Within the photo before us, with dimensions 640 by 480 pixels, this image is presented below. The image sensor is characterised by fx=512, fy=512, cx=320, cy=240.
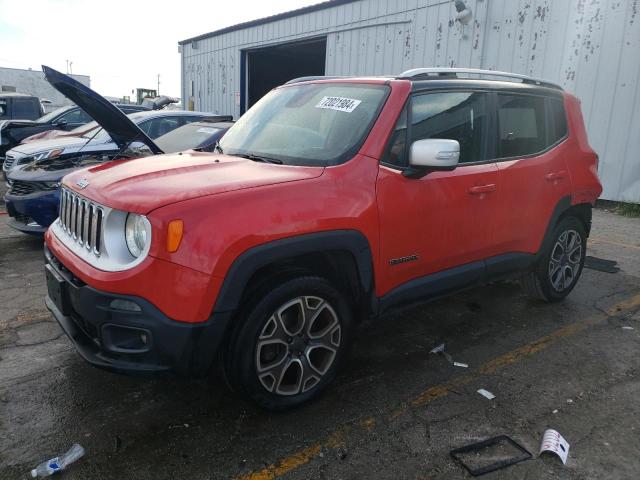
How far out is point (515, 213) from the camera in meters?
3.79

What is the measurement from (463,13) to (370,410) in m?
9.45

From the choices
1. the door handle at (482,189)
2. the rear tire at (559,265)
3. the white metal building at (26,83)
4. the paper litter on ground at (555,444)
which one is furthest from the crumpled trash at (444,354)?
the white metal building at (26,83)

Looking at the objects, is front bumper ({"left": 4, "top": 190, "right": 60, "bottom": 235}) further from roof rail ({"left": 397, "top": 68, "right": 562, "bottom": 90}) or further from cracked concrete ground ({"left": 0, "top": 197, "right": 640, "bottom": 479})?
roof rail ({"left": 397, "top": 68, "right": 562, "bottom": 90})

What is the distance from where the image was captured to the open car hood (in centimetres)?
388

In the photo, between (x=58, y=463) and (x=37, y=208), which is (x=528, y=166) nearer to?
Result: (x=58, y=463)

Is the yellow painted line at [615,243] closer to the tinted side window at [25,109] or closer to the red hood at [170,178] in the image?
the red hood at [170,178]

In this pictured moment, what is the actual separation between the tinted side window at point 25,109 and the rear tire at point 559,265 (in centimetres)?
1462

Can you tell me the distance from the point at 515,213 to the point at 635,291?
2.16m

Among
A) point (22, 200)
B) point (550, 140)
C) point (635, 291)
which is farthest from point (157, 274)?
point (635, 291)

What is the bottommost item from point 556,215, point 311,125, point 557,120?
point 556,215

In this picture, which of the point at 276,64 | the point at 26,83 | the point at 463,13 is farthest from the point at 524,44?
the point at 26,83

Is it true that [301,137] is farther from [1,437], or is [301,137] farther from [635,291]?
[635,291]

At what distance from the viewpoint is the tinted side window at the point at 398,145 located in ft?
9.90

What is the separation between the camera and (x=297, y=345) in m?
2.78
